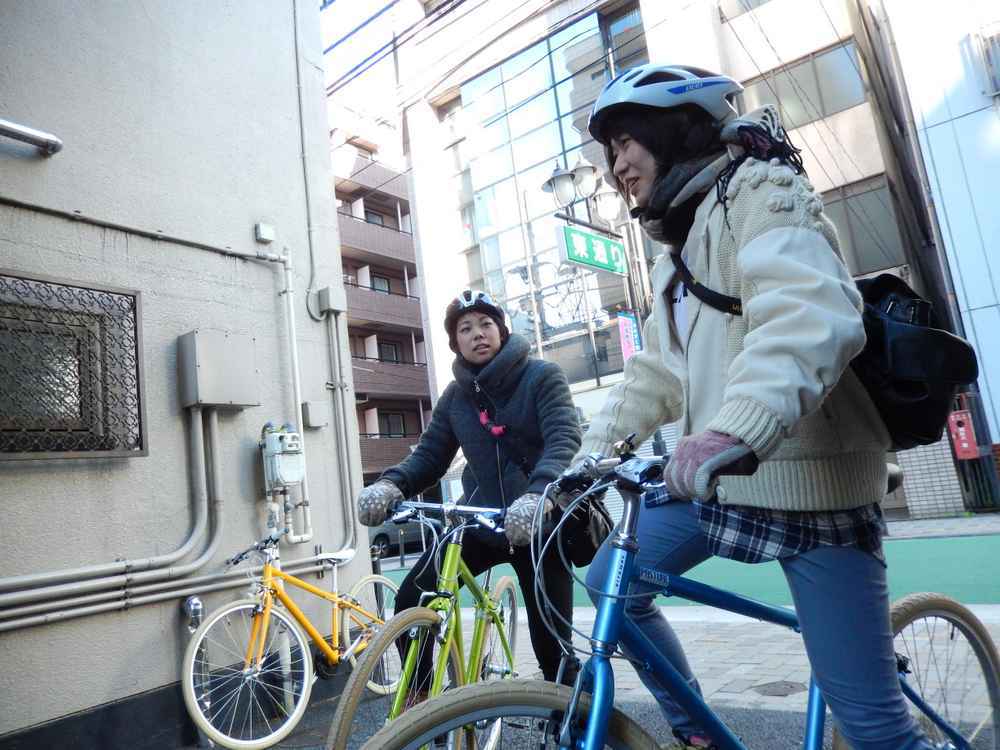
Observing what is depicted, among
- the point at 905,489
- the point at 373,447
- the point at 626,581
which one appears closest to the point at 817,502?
the point at 626,581

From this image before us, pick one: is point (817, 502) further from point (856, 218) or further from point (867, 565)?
point (856, 218)

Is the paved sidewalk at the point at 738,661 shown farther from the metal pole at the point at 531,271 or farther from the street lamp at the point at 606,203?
the metal pole at the point at 531,271

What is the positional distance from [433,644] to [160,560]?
81.2 inches

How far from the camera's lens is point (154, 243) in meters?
4.46

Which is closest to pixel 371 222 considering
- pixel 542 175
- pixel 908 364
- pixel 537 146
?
pixel 537 146

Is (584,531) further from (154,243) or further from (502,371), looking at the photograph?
(154,243)

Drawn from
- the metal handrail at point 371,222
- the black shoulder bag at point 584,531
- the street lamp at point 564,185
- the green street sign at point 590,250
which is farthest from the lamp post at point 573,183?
the metal handrail at point 371,222

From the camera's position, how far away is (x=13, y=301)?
12.3 ft

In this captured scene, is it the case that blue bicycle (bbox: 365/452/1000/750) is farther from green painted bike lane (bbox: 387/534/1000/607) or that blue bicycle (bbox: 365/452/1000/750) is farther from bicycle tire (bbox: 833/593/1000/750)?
green painted bike lane (bbox: 387/534/1000/607)

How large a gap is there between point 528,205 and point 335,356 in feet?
58.4

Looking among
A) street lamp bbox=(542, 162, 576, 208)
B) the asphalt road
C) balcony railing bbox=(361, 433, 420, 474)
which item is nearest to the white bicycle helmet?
the asphalt road

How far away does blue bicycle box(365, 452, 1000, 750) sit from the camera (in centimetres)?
143

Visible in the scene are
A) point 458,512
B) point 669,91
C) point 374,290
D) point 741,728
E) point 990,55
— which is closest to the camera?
point 669,91

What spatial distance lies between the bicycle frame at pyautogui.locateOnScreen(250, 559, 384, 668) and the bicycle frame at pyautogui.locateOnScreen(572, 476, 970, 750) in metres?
3.28
